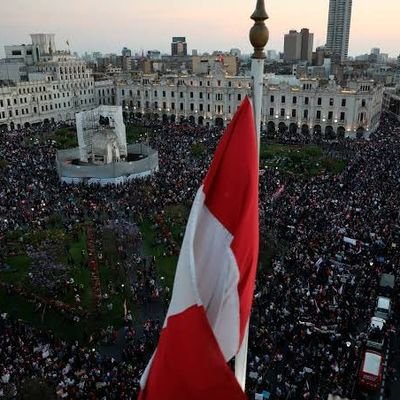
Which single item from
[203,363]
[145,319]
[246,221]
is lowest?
[145,319]

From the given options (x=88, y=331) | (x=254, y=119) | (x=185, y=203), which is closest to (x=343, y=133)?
(x=185, y=203)

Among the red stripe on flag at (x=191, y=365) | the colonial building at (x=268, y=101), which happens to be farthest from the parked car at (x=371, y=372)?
the colonial building at (x=268, y=101)

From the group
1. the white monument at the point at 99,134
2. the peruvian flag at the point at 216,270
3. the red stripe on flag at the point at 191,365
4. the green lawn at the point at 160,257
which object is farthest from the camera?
the white monument at the point at 99,134

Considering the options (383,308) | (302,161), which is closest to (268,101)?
(302,161)

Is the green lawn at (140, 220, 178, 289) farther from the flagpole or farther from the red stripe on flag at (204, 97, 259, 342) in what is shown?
the red stripe on flag at (204, 97, 259, 342)

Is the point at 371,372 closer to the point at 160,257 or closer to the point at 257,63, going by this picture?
the point at 160,257

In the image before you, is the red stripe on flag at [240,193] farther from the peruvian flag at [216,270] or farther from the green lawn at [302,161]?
the green lawn at [302,161]

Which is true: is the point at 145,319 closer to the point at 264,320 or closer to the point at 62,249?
the point at 264,320
